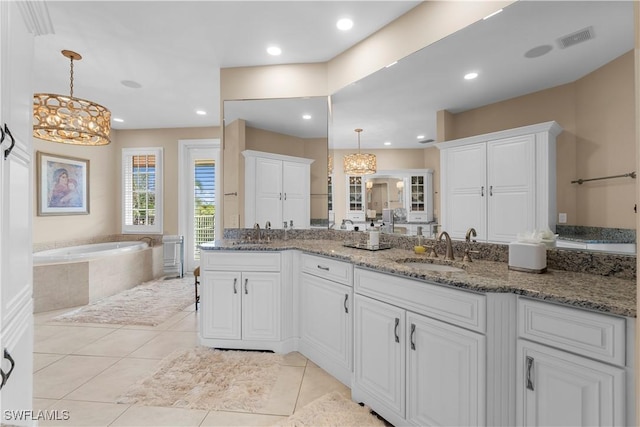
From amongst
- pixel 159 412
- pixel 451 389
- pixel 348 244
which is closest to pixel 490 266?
pixel 451 389

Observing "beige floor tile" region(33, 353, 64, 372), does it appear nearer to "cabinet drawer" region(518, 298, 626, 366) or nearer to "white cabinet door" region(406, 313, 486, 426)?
"white cabinet door" region(406, 313, 486, 426)

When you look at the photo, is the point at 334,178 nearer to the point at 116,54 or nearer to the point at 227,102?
the point at 227,102

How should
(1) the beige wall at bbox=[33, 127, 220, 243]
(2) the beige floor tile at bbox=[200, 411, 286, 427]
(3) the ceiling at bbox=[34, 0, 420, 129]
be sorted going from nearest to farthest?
(2) the beige floor tile at bbox=[200, 411, 286, 427], (3) the ceiling at bbox=[34, 0, 420, 129], (1) the beige wall at bbox=[33, 127, 220, 243]

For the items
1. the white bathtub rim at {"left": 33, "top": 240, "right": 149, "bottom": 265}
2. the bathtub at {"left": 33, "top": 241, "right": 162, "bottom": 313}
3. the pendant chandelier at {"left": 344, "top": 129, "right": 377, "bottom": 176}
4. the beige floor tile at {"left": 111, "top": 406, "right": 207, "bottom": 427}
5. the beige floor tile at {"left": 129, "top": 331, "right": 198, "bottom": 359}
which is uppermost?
the pendant chandelier at {"left": 344, "top": 129, "right": 377, "bottom": 176}

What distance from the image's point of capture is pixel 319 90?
3070 millimetres

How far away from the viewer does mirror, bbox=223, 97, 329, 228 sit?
10.0 feet

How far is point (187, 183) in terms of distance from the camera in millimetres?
5449

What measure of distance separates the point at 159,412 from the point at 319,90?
291cm

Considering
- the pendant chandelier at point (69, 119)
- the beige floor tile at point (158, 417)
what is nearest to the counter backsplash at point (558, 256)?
the beige floor tile at point (158, 417)

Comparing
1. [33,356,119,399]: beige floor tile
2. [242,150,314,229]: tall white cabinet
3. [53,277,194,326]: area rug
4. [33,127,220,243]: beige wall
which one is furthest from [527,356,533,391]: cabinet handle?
[33,127,220,243]: beige wall

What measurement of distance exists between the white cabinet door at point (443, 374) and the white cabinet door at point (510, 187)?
770 millimetres

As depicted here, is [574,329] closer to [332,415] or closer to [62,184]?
[332,415]

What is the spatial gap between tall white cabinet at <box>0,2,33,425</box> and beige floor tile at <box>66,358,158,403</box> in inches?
38.7

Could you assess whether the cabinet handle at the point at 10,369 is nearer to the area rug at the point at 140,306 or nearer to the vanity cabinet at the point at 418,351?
the vanity cabinet at the point at 418,351
